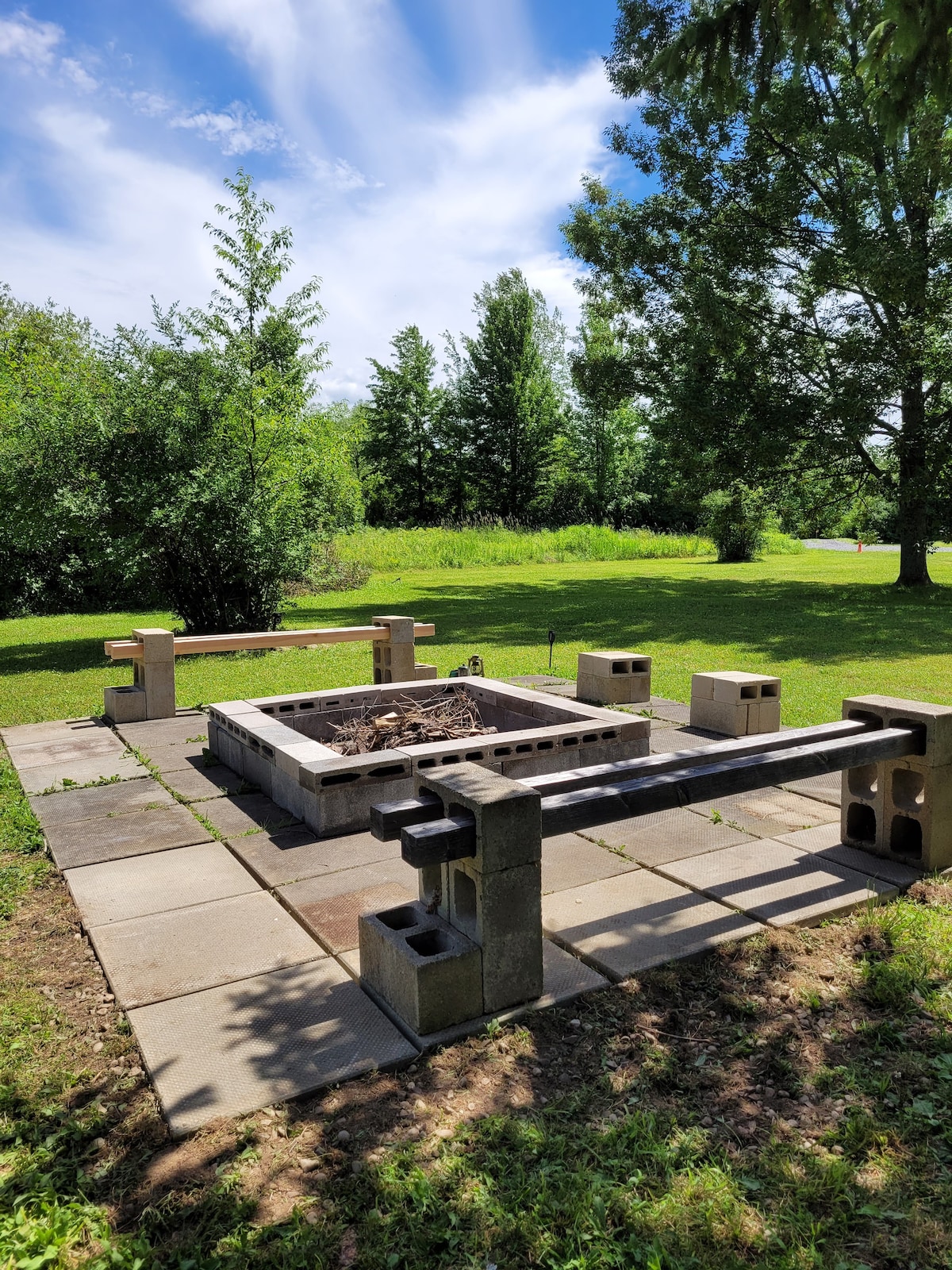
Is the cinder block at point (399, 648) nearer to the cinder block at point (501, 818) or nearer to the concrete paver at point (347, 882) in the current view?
the concrete paver at point (347, 882)

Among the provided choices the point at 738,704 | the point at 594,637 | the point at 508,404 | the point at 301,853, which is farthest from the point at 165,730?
the point at 508,404

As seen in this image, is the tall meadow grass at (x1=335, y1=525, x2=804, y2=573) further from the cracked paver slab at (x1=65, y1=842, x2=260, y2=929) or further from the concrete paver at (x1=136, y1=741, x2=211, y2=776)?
the cracked paver slab at (x1=65, y1=842, x2=260, y2=929)

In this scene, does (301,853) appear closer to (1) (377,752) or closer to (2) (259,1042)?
(1) (377,752)

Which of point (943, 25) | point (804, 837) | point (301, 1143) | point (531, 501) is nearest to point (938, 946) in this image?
point (804, 837)

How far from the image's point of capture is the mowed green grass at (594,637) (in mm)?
9125

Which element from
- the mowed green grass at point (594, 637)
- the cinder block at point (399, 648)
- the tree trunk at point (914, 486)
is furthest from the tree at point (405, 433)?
the cinder block at point (399, 648)

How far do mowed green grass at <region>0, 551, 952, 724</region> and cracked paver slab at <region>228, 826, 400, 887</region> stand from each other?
13.9 feet

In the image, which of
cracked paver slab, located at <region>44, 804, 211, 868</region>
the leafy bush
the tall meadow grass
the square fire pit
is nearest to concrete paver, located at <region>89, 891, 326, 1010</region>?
the square fire pit

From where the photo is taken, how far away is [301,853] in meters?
4.32

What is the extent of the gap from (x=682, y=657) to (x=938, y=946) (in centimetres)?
777

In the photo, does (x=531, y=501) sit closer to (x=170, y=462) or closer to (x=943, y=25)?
(x=170, y=462)

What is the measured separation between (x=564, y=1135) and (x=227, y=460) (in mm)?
10794

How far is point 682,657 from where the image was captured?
1088 cm

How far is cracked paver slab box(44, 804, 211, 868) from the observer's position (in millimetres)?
4304
